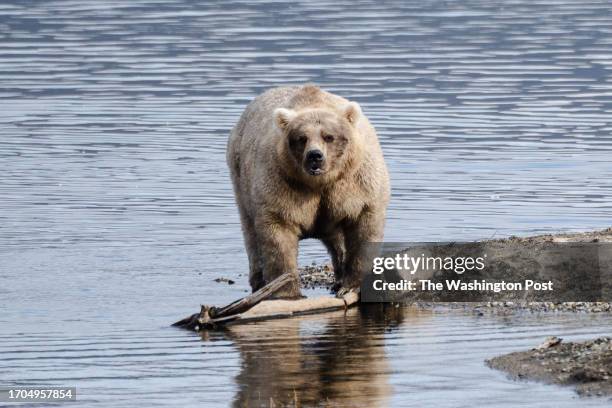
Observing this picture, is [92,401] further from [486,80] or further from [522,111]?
[486,80]

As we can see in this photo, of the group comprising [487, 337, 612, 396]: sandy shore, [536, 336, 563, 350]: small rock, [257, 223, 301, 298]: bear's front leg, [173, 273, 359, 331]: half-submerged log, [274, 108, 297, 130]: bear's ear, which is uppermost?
[274, 108, 297, 130]: bear's ear

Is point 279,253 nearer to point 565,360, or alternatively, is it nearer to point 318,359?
point 318,359

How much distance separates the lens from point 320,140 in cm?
1566

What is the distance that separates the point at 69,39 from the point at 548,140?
23862mm

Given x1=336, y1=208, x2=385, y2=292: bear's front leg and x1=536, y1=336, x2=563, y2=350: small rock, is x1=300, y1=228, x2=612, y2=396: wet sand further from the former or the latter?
x1=336, y1=208, x2=385, y2=292: bear's front leg

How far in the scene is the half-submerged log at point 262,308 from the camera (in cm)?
1527

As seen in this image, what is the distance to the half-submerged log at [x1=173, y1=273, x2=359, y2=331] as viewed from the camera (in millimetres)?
15273

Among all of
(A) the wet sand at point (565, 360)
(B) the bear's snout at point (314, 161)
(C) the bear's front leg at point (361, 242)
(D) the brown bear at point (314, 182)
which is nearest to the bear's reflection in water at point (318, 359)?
(C) the bear's front leg at point (361, 242)

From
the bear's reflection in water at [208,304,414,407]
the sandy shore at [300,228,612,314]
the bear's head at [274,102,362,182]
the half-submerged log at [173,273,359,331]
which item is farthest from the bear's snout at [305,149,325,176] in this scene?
the sandy shore at [300,228,612,314]

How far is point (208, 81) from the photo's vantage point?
130ft

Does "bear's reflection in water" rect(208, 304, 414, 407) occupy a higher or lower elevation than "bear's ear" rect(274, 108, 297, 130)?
lower

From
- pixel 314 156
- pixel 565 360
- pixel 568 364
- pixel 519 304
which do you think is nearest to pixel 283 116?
pixel 314 156

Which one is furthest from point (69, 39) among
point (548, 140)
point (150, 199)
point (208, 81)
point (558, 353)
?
point (558, 353)

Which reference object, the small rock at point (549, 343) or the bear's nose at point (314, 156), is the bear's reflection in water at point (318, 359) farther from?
the bear's nose at point (314, 156)
